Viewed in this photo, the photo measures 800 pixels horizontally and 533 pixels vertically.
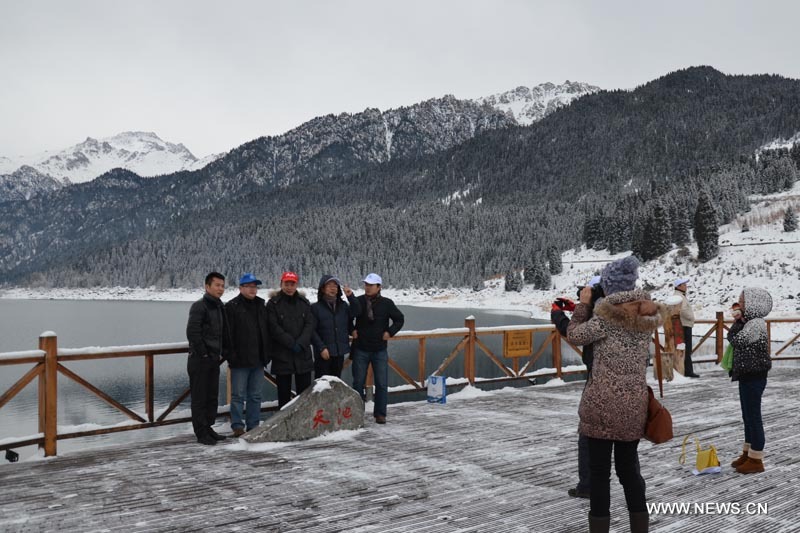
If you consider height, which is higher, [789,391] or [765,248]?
[765,248]

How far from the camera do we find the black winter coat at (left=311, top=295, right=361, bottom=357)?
306 inches

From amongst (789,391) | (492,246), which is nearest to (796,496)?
(789,391)

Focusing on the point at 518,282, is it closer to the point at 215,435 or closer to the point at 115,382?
the point at 115,382

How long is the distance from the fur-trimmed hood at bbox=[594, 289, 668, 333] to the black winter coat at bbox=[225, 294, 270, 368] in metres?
4.81

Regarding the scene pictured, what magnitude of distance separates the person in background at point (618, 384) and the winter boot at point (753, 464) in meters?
2.62

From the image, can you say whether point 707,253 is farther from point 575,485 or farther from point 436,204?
point 436,204

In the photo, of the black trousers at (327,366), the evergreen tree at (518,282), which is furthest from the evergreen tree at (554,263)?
the black trousers at (327,366)

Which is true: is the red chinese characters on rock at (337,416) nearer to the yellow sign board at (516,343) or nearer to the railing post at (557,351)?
the yellow sign board at (516,343)

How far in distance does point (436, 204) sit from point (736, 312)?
605 ft

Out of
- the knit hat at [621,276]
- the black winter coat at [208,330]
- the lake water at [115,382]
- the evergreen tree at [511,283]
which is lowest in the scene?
the lake water at [115,382]

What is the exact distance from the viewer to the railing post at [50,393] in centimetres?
621

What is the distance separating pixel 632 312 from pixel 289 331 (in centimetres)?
493

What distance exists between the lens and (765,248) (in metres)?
56.5

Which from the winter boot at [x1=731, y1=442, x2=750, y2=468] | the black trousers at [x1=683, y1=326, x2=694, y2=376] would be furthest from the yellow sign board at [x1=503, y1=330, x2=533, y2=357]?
the winter boot at [x1=731, y1=442, x2=750, y2=468]
